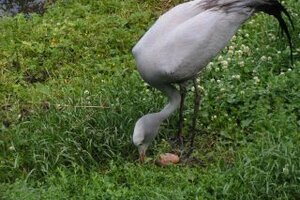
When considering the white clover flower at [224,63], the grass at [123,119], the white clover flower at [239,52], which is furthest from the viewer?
the white clover flower at [239,52]

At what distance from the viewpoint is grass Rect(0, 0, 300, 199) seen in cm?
446

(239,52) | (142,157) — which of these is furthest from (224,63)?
(142,157)

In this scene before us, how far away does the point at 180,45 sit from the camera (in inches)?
193

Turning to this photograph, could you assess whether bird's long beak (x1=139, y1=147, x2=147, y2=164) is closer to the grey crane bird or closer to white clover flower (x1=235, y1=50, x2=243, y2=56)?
the grey crane bird

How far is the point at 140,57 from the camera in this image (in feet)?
16.3

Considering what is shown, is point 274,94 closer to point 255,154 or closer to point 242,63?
point 242,63

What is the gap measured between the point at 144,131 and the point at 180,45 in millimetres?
616

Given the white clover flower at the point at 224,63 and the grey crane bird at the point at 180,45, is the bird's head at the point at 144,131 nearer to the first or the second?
the grey crane bird at the point at 180,45

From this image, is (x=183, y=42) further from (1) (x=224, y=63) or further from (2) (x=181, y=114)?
(1) (x=224, y=63)

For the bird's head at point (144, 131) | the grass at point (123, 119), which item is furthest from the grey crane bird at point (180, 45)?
the grass at point (123, 119)

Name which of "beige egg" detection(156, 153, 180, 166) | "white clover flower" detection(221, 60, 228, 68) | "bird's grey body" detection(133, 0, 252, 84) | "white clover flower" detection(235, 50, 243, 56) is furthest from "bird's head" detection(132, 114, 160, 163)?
"white clover flower" detection(235, 50, 243, 56)

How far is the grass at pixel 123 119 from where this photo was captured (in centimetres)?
446

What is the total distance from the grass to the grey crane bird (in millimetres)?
307

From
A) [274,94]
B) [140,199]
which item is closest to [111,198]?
[140,199]
